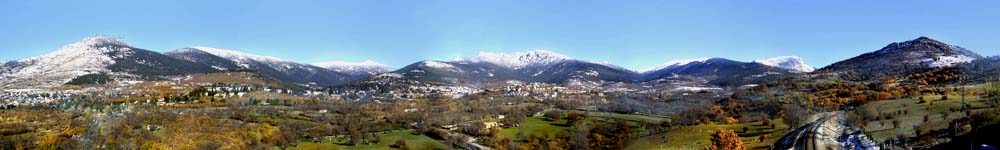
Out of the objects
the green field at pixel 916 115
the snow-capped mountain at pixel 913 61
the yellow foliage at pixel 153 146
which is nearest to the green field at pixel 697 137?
the green field at pixel 916 115

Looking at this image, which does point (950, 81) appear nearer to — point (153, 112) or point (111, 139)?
point (111, 139)

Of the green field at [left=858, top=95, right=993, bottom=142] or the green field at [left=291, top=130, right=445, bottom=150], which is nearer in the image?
the green field at [left=858, top=95, right=993, bottom=142]

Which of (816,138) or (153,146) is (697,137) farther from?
(153,146)

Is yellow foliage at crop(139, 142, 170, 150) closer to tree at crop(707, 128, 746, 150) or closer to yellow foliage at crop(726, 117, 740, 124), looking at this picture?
tree at crop(707, 128, 746, 150)

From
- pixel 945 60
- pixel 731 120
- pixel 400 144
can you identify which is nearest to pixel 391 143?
pixel 400 144

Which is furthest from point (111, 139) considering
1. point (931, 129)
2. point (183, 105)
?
point (931, 129)

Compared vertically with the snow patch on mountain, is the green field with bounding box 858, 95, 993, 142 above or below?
below

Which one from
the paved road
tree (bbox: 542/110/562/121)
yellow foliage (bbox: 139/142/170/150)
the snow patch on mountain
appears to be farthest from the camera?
the snow patch on mountain

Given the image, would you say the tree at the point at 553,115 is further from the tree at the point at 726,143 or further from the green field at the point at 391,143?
the tree at the point at 726,143

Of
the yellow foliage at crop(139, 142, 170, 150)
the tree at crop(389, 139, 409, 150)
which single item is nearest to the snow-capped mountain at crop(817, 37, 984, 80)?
the tree at crop(389, 139, 409, 150)
